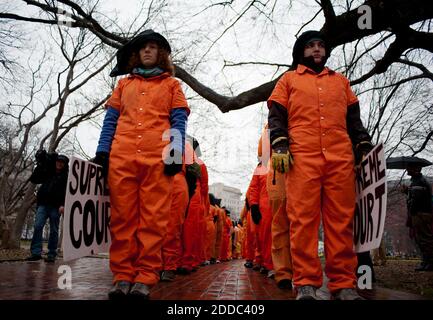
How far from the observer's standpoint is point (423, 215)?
321 inches

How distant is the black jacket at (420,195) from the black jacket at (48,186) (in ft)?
23.8

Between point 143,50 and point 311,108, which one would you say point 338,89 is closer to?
point 311,108

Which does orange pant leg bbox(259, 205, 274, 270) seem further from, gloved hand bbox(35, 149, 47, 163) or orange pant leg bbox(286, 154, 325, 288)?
gloved hand bbox(35, 149, 47, 163)

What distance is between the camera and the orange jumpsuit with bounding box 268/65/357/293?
291 centimetres

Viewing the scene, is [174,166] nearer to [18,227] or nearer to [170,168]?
[170,168]

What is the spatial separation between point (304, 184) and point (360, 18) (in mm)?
4528

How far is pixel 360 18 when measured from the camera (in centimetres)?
633

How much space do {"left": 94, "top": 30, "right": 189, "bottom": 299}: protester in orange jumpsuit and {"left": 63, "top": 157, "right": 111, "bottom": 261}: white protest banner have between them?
0.58 ft

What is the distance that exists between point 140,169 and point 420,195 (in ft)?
23.4

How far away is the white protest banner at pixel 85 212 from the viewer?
9.51 ft

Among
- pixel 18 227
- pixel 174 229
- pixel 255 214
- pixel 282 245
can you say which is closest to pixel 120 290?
pixel 282 245

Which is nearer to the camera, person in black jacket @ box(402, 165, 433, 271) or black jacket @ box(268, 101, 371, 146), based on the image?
black jacket @ box(268, 101, 371, 146)

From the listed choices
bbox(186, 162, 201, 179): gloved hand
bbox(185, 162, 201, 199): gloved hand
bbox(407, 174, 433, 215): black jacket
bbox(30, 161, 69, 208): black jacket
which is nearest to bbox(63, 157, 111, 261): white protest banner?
bbox(185, 162, 201, 199): gloved hand
